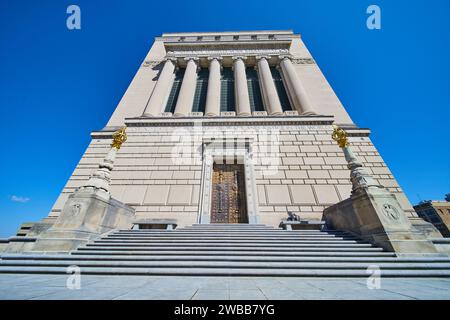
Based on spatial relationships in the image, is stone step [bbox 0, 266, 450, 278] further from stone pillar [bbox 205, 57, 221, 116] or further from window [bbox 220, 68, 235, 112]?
window [bbox 220, 68, 235, 112]

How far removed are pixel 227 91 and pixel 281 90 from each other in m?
4.45

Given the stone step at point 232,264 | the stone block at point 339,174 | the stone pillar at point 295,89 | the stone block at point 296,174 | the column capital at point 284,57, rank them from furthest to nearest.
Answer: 1. the column capital at point 284,57
2. the stone pillar at point 295,89
3. the stone block at point 296,174
4. the stone block at point 339,174
5. the stone step at point 232,264

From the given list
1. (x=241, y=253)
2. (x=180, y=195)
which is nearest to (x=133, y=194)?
(x=180, y=195)

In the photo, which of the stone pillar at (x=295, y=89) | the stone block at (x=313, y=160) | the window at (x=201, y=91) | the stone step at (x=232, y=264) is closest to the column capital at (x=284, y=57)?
the stone pillar at (x=295, y=89)

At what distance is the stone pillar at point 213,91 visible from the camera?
1298cm

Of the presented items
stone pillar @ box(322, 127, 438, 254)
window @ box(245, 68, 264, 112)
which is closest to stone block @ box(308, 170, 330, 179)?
stone pillar @ box(322, 127, 438, 254)

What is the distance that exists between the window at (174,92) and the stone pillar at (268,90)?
7.00 metres

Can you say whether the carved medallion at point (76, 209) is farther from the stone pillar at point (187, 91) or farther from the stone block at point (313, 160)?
the stone block at point (313, 160)

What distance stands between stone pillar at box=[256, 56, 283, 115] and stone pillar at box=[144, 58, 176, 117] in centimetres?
763

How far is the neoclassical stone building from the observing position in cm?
903
